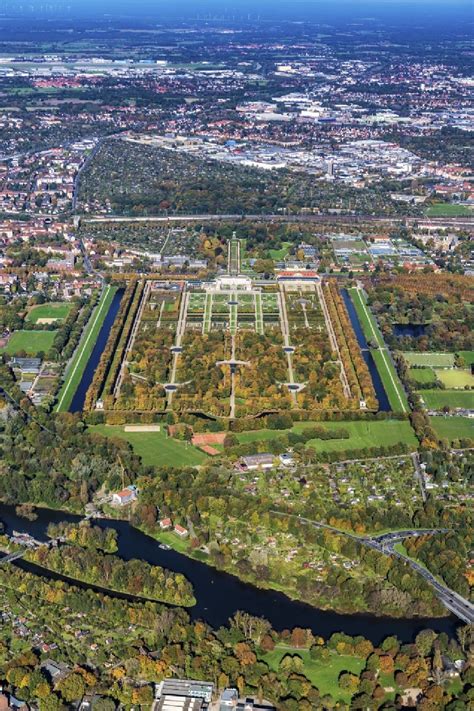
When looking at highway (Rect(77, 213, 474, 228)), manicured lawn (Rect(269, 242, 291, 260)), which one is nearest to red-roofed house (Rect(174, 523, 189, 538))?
manicured lawn (Rect(269, 242, 291, 260))

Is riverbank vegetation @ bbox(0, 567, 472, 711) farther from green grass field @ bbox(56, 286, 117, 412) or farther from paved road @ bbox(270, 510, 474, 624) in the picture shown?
green grass field @ bbox(56, 286, 117, 412)

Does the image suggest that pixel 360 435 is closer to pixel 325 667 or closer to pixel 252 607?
pixel 252 607

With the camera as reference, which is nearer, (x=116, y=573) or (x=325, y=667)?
(x=325, y=667)

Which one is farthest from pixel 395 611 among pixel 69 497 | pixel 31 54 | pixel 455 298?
pixel 31 54

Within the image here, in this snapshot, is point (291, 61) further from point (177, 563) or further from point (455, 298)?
point (177, 563)

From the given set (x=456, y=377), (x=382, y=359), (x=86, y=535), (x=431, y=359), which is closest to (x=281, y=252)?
(x=382, y=359)

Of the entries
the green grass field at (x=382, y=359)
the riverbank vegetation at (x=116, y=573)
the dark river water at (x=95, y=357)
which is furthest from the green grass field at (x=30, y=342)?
the riverbank vegetation at (x=116, y=573)
